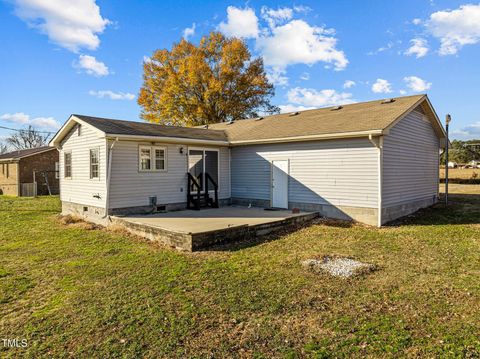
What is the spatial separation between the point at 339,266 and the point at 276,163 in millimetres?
6421

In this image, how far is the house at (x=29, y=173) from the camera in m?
21.0

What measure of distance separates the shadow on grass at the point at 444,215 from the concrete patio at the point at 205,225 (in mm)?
3074

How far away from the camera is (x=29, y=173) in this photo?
21.5 meters

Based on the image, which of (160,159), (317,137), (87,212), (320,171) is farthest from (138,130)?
(320,171)

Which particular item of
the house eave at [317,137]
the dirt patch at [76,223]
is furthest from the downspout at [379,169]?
the dirt patch at [76,223]

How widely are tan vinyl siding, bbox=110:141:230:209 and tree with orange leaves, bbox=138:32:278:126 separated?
55.4 ft

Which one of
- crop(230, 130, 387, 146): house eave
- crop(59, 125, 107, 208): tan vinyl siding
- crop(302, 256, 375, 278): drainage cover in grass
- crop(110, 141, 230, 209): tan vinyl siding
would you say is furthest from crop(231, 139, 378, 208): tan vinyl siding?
crop(59, 125, 107, 208): tan vinyl siding

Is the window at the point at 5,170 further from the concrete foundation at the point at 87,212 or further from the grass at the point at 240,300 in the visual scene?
the grass at the point at 240,300

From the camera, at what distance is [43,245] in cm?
763

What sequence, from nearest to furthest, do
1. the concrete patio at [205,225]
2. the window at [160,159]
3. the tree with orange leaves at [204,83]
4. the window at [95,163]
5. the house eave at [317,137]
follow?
1. the concrete patio at [205,225]
2. the house eave at [317,137]
3. the window at [95,163]
4. the window at [160,159]
5. the tree with orange leaves at [204,83]

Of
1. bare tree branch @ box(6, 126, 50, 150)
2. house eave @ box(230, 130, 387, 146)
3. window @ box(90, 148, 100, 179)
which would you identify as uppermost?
bare tree branch @ box(6, 126, 50, 150)

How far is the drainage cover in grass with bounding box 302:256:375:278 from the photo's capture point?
5473 millimetres

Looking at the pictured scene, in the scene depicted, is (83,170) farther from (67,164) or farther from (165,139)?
(165,139)

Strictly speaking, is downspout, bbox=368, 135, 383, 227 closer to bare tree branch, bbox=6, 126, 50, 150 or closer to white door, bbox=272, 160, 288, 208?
white door, bbox=272, 160, 288, 208
